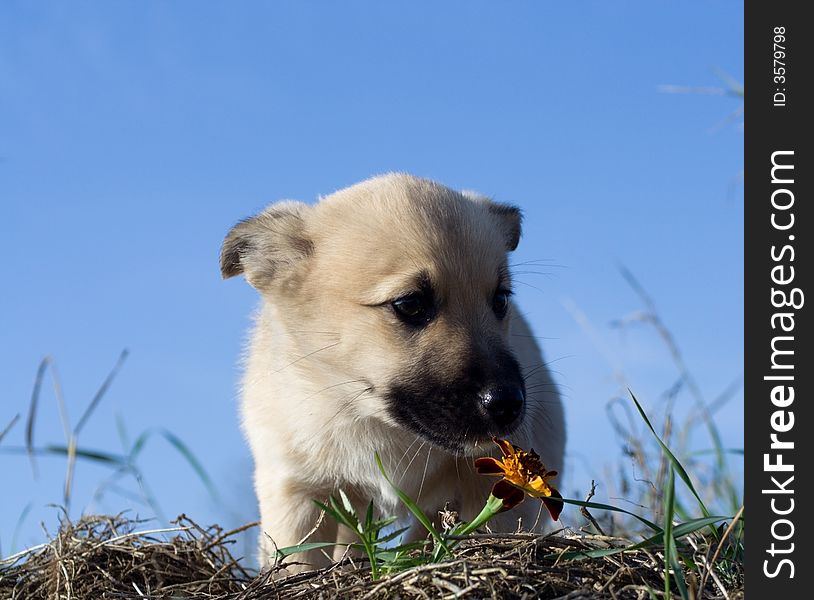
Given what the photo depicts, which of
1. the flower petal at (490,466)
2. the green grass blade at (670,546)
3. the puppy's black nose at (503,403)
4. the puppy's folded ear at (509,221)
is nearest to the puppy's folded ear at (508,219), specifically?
the puppy's folded ear at (509,221)

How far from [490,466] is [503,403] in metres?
0.60

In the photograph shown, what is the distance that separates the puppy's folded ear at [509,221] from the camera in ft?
14.4

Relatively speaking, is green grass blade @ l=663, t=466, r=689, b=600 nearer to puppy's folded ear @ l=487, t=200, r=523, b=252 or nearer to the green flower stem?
the green flower stem

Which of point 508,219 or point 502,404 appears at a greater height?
point 508,219

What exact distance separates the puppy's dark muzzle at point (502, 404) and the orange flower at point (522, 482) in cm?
62

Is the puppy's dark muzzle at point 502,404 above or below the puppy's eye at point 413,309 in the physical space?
below

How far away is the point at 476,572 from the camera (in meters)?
2.33

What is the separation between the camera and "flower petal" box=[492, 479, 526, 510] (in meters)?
2.61

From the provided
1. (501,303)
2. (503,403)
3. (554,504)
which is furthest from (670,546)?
(501,303)

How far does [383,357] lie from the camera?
3.65 meters

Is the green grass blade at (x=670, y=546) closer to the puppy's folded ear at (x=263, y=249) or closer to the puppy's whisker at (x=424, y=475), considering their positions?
the puppy's whisker at (x=424, y=475)
